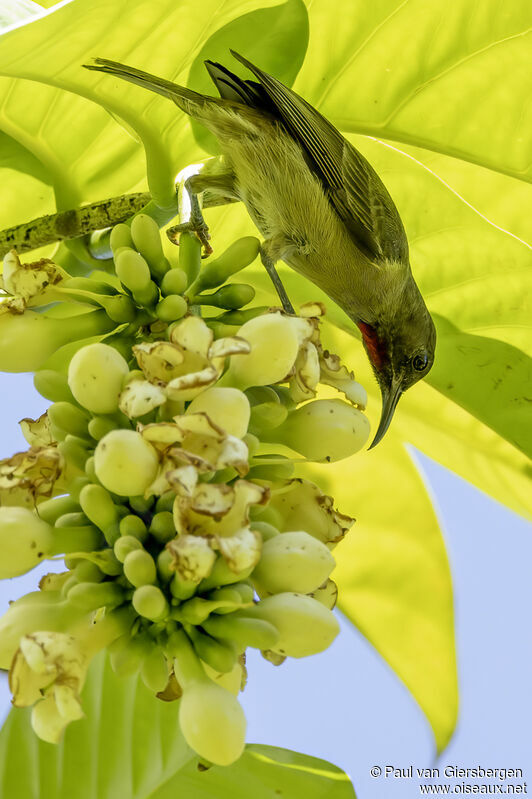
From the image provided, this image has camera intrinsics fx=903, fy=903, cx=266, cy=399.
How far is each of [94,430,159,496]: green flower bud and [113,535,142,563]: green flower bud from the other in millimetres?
54

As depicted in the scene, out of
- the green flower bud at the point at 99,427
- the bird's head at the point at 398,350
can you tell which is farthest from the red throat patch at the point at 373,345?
the green flower bud at the point at 99,427

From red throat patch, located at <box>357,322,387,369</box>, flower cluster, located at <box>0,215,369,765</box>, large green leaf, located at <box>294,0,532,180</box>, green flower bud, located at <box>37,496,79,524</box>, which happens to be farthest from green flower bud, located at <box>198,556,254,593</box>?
red throat patch, located at <box>357,322,387,369</box>

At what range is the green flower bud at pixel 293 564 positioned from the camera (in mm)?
1044

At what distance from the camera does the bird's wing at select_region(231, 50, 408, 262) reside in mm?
1803

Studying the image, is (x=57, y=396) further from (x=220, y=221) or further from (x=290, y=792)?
(x=220, y=221)

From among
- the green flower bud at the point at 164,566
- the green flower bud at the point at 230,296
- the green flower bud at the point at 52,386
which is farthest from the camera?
the green flower bud at the point at 230,296

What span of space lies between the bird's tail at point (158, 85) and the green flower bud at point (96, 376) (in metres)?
0.64

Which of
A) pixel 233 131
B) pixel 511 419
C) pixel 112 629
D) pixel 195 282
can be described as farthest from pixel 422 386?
pixel 112 629

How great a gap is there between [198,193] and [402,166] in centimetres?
53

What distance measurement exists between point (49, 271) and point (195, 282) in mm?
228

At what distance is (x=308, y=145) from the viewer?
6.78 feet

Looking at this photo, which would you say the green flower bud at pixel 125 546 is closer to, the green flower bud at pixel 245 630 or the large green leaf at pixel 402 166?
the green flower bud at pixel 245 630

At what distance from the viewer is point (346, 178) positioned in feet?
7.06

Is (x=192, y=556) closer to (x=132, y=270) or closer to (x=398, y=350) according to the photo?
(x=132, y=270)
